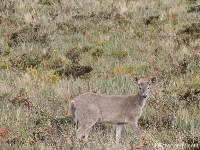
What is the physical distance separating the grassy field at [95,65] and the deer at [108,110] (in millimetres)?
188

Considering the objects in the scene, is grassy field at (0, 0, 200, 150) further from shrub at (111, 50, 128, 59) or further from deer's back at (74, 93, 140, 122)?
deer's back at (74, 93, 140, 122)

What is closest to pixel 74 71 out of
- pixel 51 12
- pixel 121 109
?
pixel 121 109

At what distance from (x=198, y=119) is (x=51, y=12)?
18.3 m

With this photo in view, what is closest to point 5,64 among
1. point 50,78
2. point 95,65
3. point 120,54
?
point 95,65

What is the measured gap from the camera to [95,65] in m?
17.6

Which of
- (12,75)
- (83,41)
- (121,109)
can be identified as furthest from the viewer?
(83,41)

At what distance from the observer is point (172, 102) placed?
11695 millimetres

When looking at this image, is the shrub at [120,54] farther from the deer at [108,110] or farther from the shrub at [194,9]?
the deer at [108,110]

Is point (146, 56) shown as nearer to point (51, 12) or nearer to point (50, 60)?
point (50, 60)

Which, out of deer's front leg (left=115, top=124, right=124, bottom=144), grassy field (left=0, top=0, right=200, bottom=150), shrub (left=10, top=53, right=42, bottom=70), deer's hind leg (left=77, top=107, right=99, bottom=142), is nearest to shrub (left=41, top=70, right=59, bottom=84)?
grassy field (left=0, top=0, right=200, bottom=150)

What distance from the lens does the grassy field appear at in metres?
9.58

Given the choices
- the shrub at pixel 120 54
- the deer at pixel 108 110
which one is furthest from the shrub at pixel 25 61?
the deer at pixel 108 110

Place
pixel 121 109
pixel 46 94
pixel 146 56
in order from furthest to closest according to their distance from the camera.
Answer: pixel 146 56, pixel 46 94, pixel 121 109

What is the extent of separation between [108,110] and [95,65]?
778 cm
